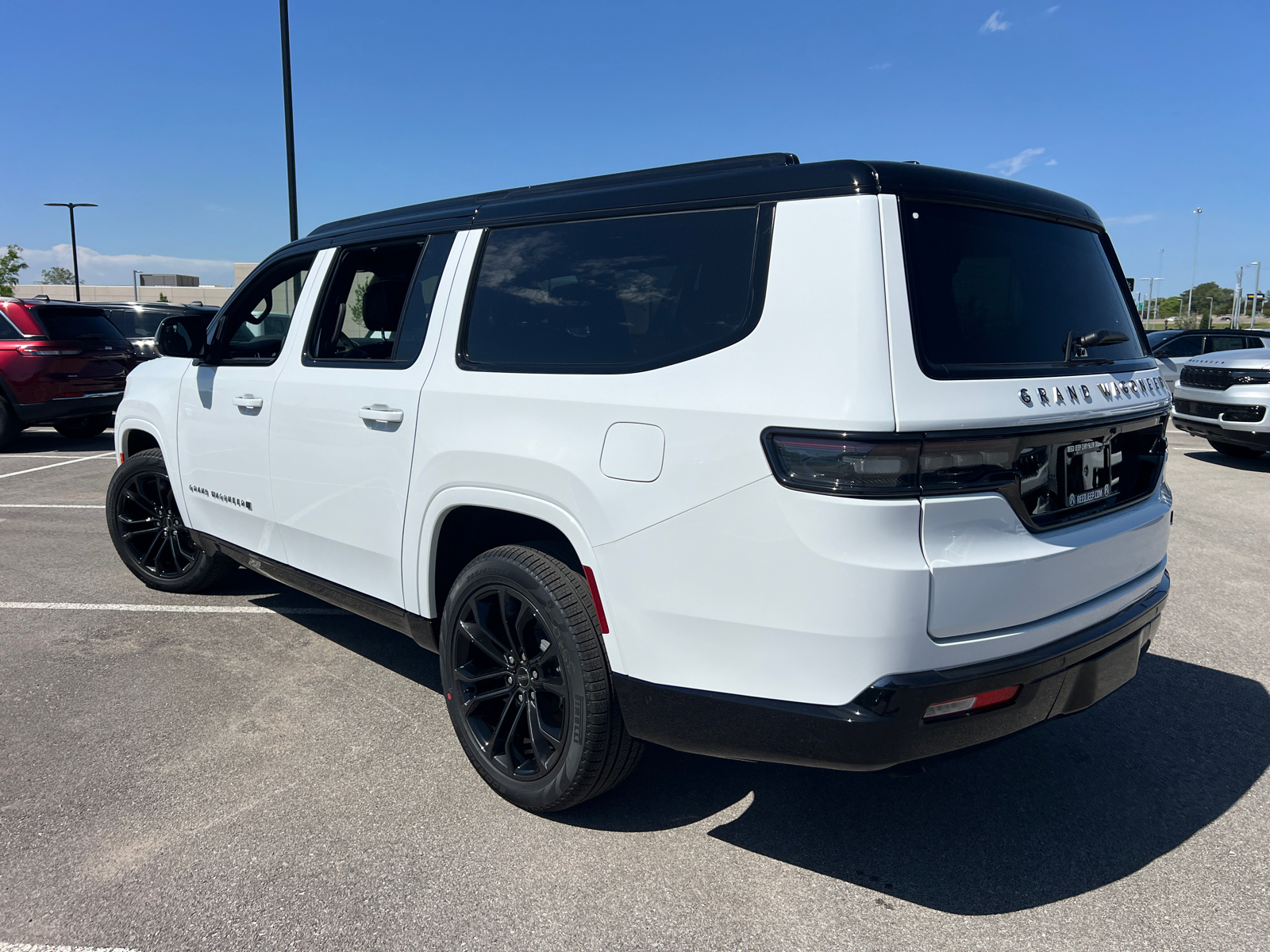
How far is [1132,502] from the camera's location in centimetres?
267

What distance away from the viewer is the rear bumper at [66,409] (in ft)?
36.9

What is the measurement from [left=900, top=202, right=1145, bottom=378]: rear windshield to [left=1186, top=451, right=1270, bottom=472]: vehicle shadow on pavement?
31.4ft

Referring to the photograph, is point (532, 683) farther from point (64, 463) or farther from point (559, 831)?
point (64, 463)

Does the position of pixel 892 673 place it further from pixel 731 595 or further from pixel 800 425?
pixel 800 425

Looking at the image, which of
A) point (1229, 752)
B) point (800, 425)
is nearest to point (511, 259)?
point (800, 425)

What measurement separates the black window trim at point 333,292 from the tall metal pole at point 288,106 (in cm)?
1085

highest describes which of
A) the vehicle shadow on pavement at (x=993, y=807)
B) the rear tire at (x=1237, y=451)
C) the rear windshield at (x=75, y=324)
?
the rear windshield at (x=75, y=324)

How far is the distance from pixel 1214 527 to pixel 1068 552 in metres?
6.01

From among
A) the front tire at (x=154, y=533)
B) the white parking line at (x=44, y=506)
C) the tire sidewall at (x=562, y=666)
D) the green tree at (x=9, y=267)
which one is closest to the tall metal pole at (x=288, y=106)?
the white parking line at (x=44, y=506)

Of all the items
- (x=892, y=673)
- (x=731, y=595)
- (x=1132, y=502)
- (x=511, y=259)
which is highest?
(x=511, y=259)

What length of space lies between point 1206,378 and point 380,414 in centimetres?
1058

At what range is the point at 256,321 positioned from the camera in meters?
4.49

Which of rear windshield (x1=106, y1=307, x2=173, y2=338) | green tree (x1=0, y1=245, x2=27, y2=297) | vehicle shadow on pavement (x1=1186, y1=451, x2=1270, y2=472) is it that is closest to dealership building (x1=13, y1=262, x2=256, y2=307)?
green tree (x1=0, y1=245, x2=27, y2=297)

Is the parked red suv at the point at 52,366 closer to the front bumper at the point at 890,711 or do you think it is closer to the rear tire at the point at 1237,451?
the front bumper at the point at 890,711
